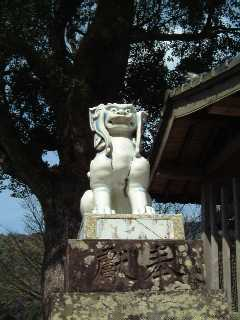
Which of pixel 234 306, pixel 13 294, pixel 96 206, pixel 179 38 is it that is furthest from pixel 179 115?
pixel 13 294

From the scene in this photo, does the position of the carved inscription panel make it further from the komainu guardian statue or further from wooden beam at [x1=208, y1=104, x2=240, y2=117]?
wooden beam at [x1=208, y1=104, x2=240, y2=117]

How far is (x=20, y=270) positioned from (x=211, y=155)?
1110cm

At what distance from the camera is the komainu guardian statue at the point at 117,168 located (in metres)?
4.87

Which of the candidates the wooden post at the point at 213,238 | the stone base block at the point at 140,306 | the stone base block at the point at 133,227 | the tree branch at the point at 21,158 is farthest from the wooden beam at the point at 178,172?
the stone base block at the point at 140,306

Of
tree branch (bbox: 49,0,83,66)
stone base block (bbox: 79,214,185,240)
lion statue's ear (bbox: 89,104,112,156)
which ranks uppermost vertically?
tree branch (bbox: 49,0,83,66)

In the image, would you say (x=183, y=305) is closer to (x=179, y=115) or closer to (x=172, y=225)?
(x=172, y=225)

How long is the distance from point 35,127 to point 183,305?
8314mm

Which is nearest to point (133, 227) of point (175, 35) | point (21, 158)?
point (21, 158)

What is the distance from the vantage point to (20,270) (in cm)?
1758

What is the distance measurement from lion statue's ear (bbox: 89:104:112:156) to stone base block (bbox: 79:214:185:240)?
749mm

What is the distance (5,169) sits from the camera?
11969mm

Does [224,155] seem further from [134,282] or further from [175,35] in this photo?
[175,35]

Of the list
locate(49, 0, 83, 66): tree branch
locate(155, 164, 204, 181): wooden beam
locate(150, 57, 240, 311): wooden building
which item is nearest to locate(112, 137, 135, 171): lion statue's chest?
locate(150, 57, 240, 311): wooden building

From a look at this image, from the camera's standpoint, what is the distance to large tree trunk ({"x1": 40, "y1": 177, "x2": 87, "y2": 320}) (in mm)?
9305
